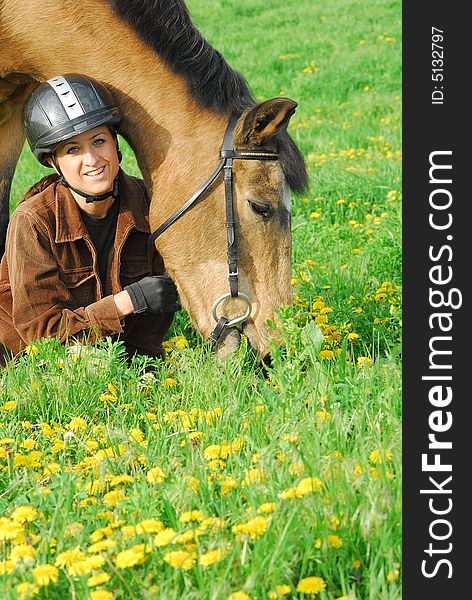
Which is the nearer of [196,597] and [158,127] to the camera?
[196,597]

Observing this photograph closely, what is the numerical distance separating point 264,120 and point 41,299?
1492 mm

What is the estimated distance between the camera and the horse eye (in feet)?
13.2

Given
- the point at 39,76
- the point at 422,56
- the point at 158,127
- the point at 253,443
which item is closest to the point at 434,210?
the point at 422,56

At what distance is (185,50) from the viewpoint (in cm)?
415

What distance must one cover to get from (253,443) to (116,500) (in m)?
0.54

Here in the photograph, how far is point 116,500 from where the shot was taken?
102 inches

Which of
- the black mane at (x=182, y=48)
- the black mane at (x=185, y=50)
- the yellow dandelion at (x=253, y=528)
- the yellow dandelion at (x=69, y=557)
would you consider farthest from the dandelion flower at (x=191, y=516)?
the black mane at (x=182, y=48)

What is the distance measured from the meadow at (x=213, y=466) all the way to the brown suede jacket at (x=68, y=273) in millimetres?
299

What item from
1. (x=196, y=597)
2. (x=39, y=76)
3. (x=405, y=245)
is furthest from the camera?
(x=39, y=76)

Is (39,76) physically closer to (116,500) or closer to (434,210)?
(434,210)

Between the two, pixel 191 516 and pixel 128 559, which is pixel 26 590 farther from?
pixel 191 516

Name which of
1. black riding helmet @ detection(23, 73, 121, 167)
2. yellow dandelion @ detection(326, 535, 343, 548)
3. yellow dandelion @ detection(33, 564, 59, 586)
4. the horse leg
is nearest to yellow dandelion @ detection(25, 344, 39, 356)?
black riding helmet @ detection(23, 73, 121, 167)

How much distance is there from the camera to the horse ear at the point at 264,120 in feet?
12.5

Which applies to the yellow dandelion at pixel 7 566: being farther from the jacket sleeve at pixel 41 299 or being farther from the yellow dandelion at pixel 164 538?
the jacket sleeve at pixel 41 299
